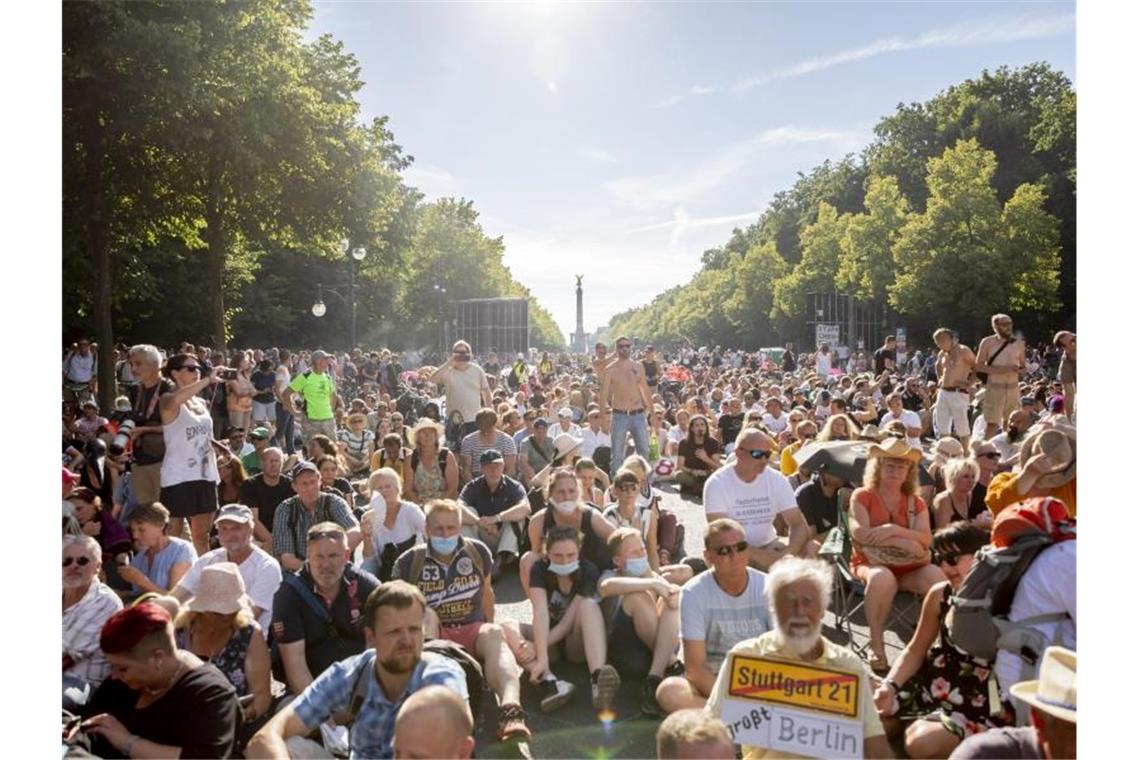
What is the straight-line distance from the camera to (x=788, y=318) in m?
69.5

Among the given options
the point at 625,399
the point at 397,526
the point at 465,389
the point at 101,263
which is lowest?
the point at 397,526

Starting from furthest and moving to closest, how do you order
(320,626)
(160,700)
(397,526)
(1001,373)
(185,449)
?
1. (1001,373)
2. (397,526)
3. (185,449)
4. (320,626)
5. (160,700)

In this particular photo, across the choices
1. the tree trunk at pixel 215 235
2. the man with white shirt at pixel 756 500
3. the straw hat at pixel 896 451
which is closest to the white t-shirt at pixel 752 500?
the man with white shirt at pixel 756 500

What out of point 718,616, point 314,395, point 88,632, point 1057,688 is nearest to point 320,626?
point 88,632

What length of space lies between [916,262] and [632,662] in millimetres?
38391

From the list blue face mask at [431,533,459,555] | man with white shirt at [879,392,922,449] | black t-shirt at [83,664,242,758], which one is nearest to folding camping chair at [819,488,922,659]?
blue face mask at [431,533,459,555]

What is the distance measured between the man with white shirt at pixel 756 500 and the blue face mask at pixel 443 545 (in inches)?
78.1

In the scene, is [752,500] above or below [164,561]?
above

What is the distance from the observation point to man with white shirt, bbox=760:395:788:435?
14.4 meters

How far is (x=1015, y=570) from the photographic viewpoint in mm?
3600

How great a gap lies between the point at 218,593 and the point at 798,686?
287 centimetres

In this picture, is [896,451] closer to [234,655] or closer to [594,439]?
[234,655]

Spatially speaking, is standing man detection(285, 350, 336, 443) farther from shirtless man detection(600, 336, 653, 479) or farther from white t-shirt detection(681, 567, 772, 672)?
white t-shirt detection(681, 567, 772, 672)

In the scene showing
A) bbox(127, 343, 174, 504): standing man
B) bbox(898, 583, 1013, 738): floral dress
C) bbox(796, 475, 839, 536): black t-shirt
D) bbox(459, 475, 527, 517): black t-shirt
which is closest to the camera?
bbox(898, 583, 1013, 738): floral dress
